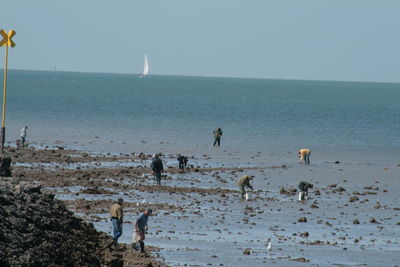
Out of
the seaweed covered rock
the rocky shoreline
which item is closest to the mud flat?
the rocky shoreline

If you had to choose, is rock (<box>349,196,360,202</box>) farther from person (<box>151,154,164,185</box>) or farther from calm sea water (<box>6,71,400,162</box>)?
calm sea water (<box>6,71,400,162</box>)

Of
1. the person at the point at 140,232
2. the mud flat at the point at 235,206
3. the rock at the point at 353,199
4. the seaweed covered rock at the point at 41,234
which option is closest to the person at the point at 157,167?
the mud flat at the point at 235,206

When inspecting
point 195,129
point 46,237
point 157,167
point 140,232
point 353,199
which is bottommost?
point 46,237

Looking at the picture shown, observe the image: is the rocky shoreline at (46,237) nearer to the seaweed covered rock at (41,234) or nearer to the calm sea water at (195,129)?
the seaweed covered rock at (41,234)

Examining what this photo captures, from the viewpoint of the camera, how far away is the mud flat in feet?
80.7

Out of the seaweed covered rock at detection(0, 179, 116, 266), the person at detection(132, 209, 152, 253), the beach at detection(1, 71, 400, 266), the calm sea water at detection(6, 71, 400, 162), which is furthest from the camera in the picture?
the calm sea water at detection(6, 71, 400, 162)

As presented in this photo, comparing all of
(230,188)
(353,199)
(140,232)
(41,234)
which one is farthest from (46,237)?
(353,199)

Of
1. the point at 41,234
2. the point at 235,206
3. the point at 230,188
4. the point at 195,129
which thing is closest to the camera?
the point at 41,234

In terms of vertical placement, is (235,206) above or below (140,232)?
above

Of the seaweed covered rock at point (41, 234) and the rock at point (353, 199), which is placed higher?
the rock at point (353, 199)

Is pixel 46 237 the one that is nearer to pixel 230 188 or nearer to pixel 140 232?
pixel 140 232

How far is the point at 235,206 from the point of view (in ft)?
107

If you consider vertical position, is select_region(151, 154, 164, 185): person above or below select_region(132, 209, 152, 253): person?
above

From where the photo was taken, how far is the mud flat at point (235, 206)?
2461 cm
